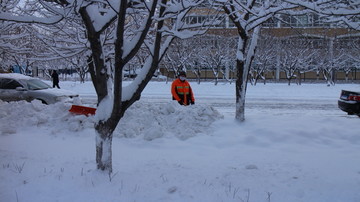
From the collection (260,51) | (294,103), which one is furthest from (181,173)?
(260,51)

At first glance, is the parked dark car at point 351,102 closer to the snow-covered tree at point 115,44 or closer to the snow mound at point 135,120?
the snow mound at point 135,120

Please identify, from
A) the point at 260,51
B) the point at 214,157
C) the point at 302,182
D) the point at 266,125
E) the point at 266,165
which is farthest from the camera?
the point at 260,51

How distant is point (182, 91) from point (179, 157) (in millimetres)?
3769

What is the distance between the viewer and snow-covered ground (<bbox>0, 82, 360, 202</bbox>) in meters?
4.05

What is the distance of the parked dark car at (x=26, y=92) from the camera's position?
12219 millimetres

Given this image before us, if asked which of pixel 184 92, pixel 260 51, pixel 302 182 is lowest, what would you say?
pixel 302 182

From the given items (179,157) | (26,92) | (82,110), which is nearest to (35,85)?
(26,92)

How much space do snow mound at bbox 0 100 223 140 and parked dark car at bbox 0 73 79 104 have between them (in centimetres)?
302

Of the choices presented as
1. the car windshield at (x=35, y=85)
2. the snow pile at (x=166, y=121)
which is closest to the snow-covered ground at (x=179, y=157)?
the snow pile at (x=166, y=121)

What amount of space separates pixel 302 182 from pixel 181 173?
1727mm

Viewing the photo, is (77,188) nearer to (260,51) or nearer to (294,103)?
(294,103)

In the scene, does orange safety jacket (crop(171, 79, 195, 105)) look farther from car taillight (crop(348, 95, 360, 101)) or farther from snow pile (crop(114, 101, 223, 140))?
car taillight (crop(348, 95, 360, 101))

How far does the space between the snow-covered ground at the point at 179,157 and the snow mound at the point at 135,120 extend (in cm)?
3

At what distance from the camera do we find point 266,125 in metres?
7.91
